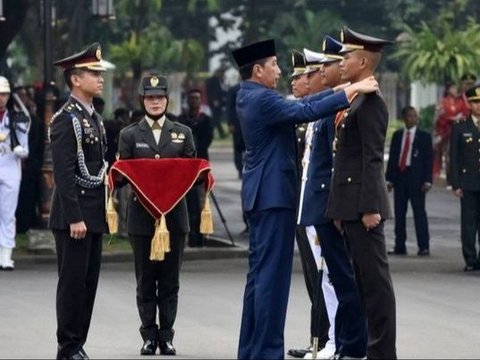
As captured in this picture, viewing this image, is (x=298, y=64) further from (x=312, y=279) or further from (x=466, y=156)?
(x=466, y=156)

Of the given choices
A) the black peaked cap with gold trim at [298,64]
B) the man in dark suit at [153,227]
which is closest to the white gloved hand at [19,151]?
the man in dark suit at [153,227]

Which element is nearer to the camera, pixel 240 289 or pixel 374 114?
pixel 374 114

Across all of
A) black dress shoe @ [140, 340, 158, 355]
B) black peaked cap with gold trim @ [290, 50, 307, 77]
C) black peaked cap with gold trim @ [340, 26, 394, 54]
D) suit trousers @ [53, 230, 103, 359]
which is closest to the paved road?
black dress shoe @ [140, 340, 158, 355]

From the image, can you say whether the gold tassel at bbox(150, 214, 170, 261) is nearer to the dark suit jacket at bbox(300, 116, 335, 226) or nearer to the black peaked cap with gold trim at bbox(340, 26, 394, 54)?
the dark suit jacket at bbox(300, 116, 335, 226)

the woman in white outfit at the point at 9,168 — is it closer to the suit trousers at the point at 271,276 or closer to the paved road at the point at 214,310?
the paved road at the point at 214,310

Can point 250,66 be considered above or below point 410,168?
above

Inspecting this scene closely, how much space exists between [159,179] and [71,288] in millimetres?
1290

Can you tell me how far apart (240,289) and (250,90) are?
20.4ft

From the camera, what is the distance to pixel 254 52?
13094 mm

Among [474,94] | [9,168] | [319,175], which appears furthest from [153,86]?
[474,94]

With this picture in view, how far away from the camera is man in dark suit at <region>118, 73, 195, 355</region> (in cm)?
1445

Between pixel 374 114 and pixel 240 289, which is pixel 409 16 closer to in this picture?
pixel 240 289

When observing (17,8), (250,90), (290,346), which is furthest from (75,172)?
(17,8)

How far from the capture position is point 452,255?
78.5 feet
